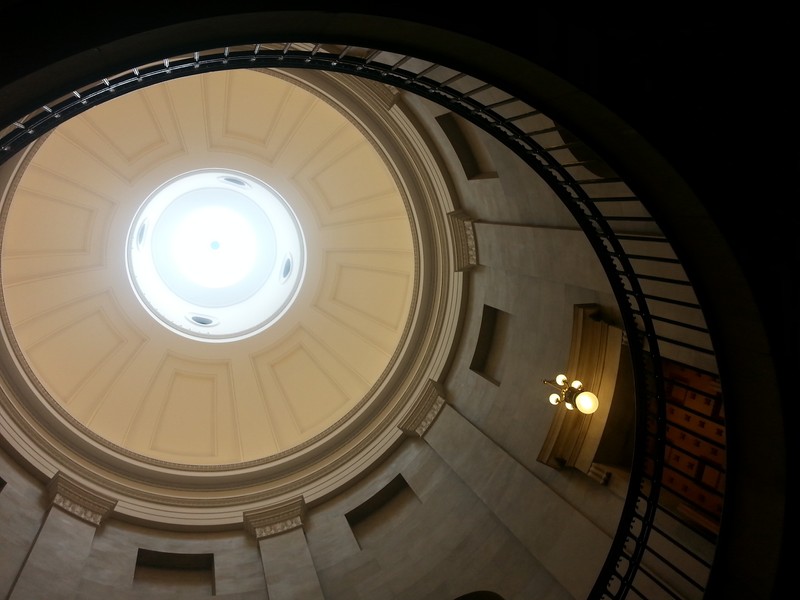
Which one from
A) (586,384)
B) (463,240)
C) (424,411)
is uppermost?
(463,240)

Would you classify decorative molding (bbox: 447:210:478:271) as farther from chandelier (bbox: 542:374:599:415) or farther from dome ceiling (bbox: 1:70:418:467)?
chandelier (bbox: 542:374:599:415)

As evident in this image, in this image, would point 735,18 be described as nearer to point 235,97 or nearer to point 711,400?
point 711,400

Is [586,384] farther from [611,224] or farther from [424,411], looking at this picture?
[424,411]

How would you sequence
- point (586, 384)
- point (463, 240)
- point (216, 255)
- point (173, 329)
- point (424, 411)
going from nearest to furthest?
point (586, 384)
point (463, 240)
point (424, 411)
point (173, 329)
point (216, 255)

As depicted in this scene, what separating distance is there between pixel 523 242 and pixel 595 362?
2.37 meters

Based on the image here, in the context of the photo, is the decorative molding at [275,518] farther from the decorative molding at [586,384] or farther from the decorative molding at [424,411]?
the decorative molding at [586,384]

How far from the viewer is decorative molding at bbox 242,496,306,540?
12.4 m

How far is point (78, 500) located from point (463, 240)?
29.7 ft

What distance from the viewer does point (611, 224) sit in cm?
818

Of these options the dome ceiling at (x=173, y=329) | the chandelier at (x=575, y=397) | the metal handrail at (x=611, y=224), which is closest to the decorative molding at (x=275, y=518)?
the dome ceiling at (x=173, y=329)

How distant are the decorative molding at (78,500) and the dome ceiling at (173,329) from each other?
3.19 meters

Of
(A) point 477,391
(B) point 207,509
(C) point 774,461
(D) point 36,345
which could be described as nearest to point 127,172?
(D) point 36,345

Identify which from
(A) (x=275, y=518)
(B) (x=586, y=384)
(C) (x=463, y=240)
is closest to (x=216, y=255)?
(A) (x=275, y=518)

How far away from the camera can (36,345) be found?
15188 millimetres
